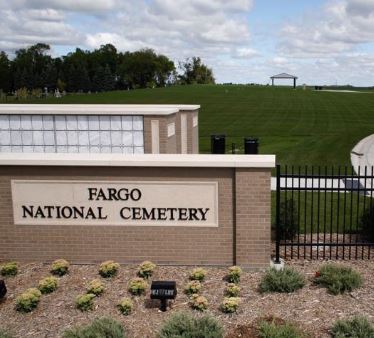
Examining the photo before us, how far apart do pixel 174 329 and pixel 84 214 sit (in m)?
3.11

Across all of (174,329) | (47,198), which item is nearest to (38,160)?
(47,198)

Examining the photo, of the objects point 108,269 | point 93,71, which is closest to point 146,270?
point 108,269

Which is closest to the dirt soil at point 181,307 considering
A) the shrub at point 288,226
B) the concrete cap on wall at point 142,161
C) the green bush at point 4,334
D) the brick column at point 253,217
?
the green bush at point 4,334

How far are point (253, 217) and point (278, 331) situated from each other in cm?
250

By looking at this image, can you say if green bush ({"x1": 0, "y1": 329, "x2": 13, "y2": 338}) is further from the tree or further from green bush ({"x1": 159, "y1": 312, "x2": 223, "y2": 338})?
the tree

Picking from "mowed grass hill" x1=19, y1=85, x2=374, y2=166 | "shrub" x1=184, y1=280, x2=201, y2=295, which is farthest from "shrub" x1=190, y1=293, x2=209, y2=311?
"mowed grass hill" x1=19, y1=85, x2=374, y2=166

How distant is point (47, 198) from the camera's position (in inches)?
339

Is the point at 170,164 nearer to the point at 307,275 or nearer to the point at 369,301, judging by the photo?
the point at 307,275

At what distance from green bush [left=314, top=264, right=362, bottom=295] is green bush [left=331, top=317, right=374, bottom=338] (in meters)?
1.01

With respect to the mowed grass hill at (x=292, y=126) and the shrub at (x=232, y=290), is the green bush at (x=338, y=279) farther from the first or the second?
the mowed grass hill at (x=292, y=126)

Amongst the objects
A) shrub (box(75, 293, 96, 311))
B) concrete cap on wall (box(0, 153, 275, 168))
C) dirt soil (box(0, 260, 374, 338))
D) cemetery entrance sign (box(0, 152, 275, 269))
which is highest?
concrete cap on wall (box(0, 153, 275, 168))

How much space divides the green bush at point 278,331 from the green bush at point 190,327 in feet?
1.61

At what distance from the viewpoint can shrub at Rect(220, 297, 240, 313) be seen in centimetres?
672

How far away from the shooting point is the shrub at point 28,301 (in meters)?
6.97
